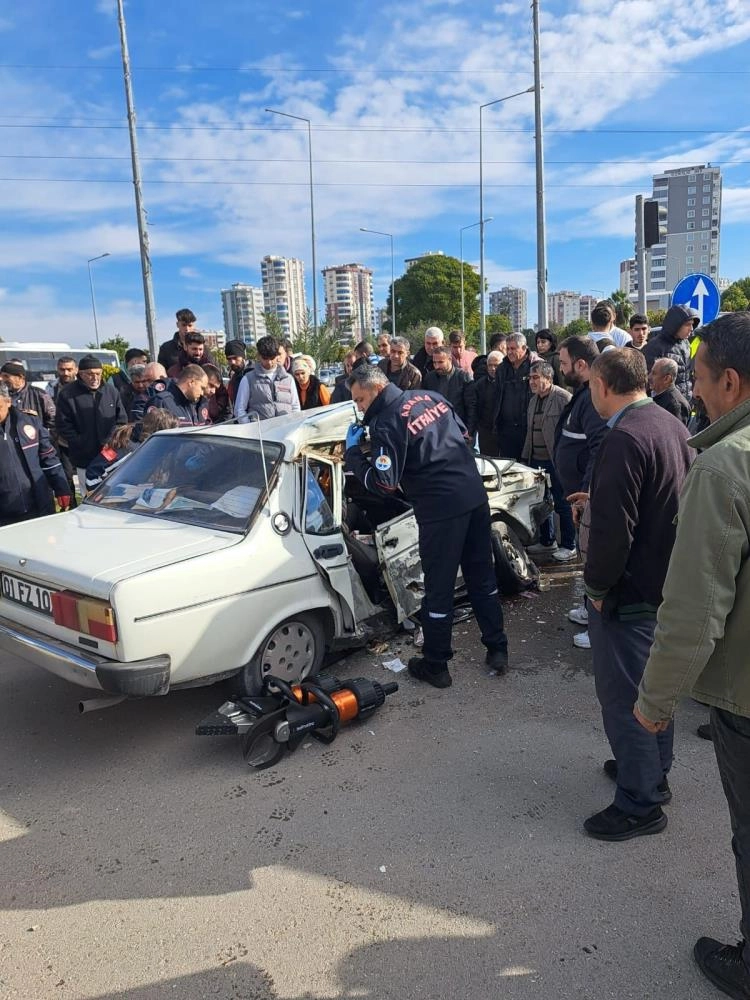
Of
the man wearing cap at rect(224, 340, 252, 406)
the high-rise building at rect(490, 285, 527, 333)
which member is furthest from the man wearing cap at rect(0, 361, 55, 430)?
the high-rise building at rect(490, 285, 527, 333)

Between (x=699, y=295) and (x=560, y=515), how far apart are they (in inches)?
133

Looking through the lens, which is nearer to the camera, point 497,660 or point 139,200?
point 497,660

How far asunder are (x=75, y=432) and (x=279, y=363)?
2.14 m

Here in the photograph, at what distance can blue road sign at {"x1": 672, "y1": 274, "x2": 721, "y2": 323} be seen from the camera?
25.8 ft

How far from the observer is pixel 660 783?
295cm

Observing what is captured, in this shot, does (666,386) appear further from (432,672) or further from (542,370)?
(432,672)

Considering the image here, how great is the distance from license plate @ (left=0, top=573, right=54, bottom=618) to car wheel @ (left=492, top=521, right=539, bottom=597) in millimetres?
3175

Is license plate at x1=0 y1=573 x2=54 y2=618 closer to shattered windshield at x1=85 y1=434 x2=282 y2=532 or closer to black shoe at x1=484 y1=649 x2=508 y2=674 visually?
shattered windshield at x1=85 y1=434 x2=282 y2=532

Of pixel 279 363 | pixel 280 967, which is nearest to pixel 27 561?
pixel 280 967

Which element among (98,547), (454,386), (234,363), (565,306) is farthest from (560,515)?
(565,306)

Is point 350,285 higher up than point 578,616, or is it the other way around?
point 350,285

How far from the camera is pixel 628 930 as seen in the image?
2.37 m

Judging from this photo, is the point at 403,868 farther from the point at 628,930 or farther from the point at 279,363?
the point at 279,363

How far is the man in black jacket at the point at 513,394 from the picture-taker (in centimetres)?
724
